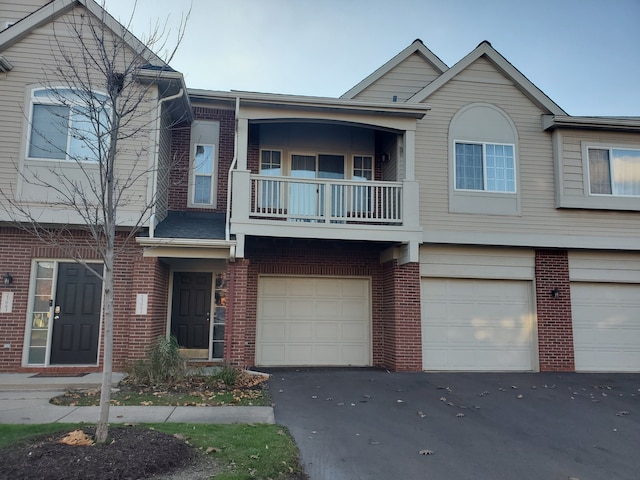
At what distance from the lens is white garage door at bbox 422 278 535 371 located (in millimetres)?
11164

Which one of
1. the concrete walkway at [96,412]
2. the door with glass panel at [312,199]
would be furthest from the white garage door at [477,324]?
the concrete walkway at [96,412]

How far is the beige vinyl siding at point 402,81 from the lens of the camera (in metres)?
13.3

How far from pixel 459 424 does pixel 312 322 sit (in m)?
5.42

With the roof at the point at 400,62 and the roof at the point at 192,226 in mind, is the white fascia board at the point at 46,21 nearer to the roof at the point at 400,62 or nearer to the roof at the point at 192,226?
the roof at the point at 192,226

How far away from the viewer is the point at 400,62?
13.6 metres

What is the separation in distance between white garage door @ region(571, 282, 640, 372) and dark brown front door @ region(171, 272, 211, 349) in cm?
934

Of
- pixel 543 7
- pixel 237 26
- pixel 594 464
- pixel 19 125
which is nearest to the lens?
pixel 594 464

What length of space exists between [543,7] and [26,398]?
54.1ft

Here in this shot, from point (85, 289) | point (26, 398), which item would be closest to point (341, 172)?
point (85, 289)

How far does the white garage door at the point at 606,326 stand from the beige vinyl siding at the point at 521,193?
1284 millimetres

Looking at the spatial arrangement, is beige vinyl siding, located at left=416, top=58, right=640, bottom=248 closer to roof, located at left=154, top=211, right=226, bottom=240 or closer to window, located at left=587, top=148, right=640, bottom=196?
window, located at left=587, top=148, right=640, bottom=196

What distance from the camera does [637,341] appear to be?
1164 centimetres

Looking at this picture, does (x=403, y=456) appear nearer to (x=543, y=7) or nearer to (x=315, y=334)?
(x=315, y=334)

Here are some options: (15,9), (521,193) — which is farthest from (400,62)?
(15,9)
